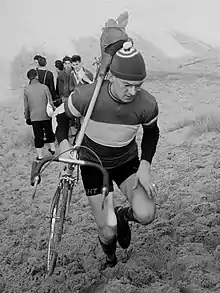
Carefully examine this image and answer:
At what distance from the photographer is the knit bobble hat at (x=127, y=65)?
346 cm

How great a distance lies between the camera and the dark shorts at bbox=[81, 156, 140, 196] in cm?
392

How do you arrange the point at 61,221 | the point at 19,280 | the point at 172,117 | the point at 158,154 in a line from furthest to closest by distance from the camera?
the point at 172,117, the point at 158,154, the point at 19,280, the point at 61,221

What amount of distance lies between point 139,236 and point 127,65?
185 centimetres

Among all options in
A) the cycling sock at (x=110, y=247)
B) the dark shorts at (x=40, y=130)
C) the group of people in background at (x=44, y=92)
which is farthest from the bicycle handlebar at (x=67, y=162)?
the dark shorts at (x=40, y=130)

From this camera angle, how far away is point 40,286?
3936 millimetres

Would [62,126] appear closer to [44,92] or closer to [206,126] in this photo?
[44,92]

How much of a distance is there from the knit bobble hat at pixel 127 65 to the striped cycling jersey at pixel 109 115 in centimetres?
21

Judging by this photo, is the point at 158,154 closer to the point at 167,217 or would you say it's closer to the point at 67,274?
the point at 167,217

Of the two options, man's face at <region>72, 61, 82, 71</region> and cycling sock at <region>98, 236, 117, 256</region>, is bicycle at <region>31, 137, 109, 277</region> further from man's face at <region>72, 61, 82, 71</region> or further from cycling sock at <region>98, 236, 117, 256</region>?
man's face at <region>72, 61, 82, 71</region>

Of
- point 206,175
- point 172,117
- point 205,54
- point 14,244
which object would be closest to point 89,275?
point 14,244

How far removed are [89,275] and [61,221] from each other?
2.16ft

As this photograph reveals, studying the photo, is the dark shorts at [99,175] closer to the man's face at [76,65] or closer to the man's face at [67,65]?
the man's face at [76,65]

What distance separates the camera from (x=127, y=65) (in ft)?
11.4

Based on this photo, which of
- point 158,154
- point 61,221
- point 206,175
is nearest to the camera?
point 61,221
